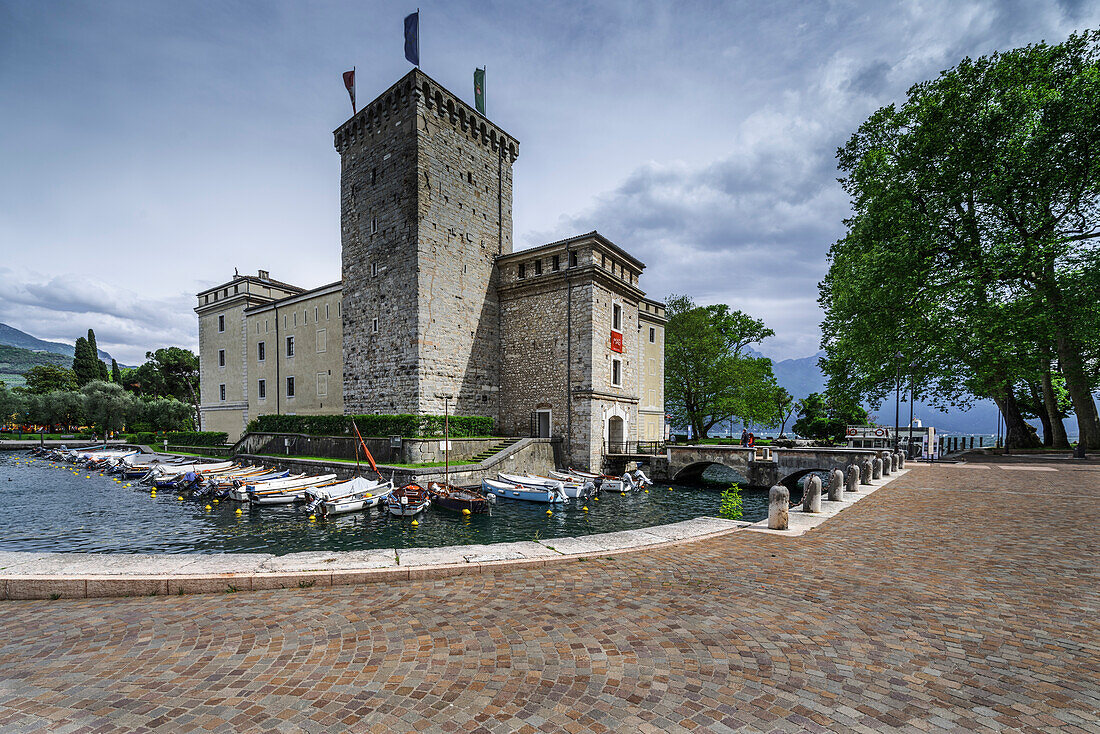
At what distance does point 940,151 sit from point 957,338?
9911 millimetres

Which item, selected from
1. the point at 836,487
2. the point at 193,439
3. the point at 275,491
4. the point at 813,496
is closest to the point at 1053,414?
the point at 836,487

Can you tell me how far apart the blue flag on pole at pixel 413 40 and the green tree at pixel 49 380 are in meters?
76.5

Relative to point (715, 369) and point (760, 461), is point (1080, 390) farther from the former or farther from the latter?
point (715, 369)

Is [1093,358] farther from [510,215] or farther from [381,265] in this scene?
[381,265]

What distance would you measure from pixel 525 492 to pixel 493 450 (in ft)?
21.2

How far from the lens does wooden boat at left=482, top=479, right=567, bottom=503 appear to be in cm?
2072

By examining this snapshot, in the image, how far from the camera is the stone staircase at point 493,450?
25631mm

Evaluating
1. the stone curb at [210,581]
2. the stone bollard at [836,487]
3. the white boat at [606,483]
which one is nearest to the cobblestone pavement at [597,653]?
the stone curb at [210,581]

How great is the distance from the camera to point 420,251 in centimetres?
2666

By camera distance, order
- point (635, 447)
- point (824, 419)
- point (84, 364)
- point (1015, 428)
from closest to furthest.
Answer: point (635, 447) < point (1015, 428) < point (824, 419) < point (84, 364)

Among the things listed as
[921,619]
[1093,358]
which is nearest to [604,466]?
[921,619]

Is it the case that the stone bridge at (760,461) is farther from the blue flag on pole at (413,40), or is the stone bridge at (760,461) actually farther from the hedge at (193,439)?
the hedge at (193,439)

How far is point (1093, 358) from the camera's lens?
80.1ft

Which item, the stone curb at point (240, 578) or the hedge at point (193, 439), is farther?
the hedge at point (193, 439)
